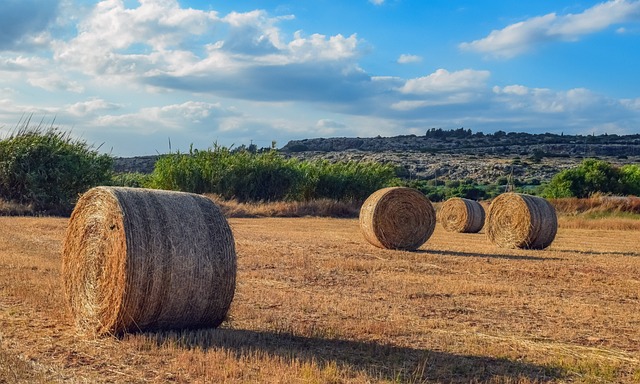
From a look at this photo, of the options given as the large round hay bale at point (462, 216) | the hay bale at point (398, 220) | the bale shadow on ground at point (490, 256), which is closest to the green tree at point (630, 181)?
the large round hay bale at point (462, 216)

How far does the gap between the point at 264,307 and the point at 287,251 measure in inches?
274

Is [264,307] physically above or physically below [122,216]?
below

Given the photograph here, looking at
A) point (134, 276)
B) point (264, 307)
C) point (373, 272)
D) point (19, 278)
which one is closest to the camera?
point (134, 276)

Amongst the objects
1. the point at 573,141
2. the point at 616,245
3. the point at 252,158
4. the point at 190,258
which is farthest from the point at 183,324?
the point at 573,141

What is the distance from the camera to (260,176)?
38688 millimetres

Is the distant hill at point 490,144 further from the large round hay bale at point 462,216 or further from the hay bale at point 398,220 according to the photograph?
the hay bale at point 398,220

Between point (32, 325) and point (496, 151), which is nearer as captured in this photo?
point (32, 325)

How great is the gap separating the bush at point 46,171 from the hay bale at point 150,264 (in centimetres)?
2205

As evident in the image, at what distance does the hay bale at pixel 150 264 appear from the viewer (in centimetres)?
754

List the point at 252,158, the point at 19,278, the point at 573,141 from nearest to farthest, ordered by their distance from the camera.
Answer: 1. the point at 19,278
2. the point at 252,158
3. the point at 573,141

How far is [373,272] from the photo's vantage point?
1340cm

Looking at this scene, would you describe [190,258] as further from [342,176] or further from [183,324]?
[342,176]

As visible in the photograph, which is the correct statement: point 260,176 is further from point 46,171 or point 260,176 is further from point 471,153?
point 471,153

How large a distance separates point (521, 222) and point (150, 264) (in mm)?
13790
